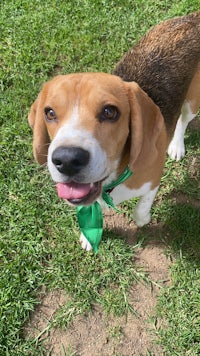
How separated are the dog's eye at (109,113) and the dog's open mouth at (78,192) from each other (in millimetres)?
520

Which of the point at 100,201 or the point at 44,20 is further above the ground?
the point at 44,20

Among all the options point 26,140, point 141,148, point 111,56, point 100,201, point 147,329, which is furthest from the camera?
point 111,56

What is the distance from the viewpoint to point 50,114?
3.54 meters

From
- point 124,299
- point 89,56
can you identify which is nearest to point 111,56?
point 89,56

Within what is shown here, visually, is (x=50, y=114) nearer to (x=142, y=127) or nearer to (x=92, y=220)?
(x=142, y=127)

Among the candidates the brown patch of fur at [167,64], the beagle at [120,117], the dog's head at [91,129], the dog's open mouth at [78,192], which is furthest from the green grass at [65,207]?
the dog's open mouth at [78,192]

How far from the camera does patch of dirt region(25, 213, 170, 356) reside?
468 centimetres

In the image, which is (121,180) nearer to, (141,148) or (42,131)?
(141,148)

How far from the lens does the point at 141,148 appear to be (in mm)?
3705

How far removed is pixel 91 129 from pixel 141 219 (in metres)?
2.01

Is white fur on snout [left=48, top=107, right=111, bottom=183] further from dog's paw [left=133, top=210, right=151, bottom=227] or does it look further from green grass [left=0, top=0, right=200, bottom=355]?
green grass [left=0, top=0, right=200, bottom=355]

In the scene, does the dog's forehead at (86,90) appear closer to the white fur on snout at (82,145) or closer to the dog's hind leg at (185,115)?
the white fur on snout at (82,145)

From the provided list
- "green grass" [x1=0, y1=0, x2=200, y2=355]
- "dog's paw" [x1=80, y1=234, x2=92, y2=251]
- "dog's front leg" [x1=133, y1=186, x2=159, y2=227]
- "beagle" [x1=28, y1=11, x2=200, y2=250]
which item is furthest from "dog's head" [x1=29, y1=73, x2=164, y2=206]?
"green grass" [x1=0, y1=0, x2=200, y2=355]

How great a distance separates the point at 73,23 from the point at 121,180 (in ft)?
12.1
